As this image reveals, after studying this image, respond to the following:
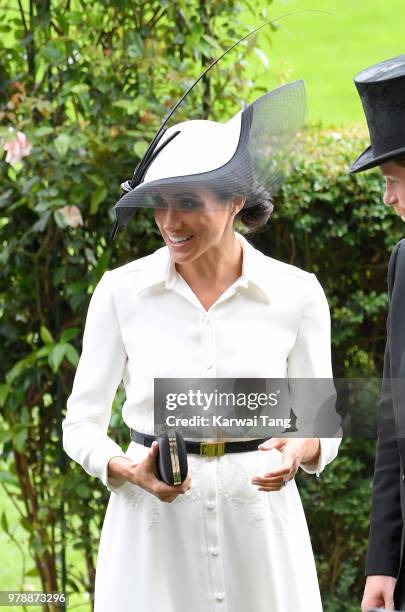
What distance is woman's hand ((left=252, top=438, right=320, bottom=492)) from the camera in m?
2.53

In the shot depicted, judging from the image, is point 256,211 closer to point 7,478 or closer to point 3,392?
point 3,392

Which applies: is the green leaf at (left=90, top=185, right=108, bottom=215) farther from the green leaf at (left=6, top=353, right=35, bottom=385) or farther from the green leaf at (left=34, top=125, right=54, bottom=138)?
the green leaf at (left=6, top=353, right=35, bottom=385)

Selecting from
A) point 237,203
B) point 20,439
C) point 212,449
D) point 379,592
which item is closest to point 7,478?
point 20,439

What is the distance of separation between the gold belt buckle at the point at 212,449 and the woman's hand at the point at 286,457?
11 cm

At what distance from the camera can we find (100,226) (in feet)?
13.8

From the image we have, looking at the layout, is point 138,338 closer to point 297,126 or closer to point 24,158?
point 297,126

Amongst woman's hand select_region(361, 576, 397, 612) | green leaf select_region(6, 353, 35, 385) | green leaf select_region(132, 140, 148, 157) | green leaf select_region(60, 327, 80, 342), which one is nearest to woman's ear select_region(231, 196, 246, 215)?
woman's hand select_region(361, 576, 397, 612)

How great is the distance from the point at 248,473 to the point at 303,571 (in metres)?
0.27

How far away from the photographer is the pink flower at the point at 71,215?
156 inches

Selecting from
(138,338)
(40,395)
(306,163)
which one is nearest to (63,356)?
(40,395)

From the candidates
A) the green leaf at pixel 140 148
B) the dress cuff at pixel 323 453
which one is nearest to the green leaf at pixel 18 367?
the green leaf at pixel 140 148

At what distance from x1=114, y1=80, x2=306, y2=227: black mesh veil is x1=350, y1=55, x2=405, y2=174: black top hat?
368mm

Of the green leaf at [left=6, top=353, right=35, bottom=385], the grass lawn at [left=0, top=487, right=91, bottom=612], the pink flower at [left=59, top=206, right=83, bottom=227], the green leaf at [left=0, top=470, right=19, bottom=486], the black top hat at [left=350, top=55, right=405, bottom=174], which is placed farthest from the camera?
the grass lawn at [left=0, top=487, right=91, bottom=612]

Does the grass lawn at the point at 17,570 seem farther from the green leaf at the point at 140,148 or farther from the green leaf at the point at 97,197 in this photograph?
the green leaf at the point at 140,148
